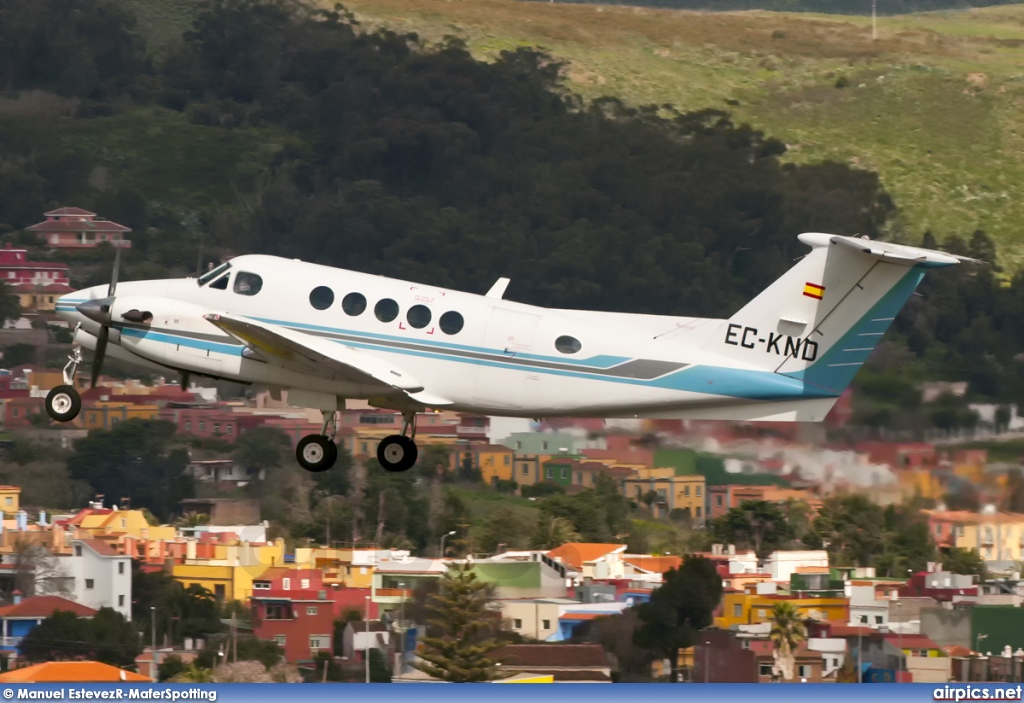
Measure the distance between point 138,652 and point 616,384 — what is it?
29.4 m

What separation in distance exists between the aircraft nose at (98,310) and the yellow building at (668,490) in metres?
20.5

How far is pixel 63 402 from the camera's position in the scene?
29547 millimetres

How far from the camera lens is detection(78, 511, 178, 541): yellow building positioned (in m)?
58.2

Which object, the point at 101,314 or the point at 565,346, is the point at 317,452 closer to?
the point at 101,314

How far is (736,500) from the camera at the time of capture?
49.2 metres

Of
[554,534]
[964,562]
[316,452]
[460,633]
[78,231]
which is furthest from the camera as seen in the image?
[78,231]

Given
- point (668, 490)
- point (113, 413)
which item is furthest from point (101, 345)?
point (113, 413)

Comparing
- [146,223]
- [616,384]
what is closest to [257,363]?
[616,384]

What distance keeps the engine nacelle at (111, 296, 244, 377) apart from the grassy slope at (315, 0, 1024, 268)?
7900cm

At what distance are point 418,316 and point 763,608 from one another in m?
26.6

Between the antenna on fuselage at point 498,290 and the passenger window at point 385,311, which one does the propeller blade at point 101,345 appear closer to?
the passenger window at point 385,311

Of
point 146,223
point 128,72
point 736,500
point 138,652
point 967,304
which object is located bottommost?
point 138,652

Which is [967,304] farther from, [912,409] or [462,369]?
[462,369]

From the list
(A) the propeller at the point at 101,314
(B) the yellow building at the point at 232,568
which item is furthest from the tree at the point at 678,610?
(A) the propeller at the point at 101,314
